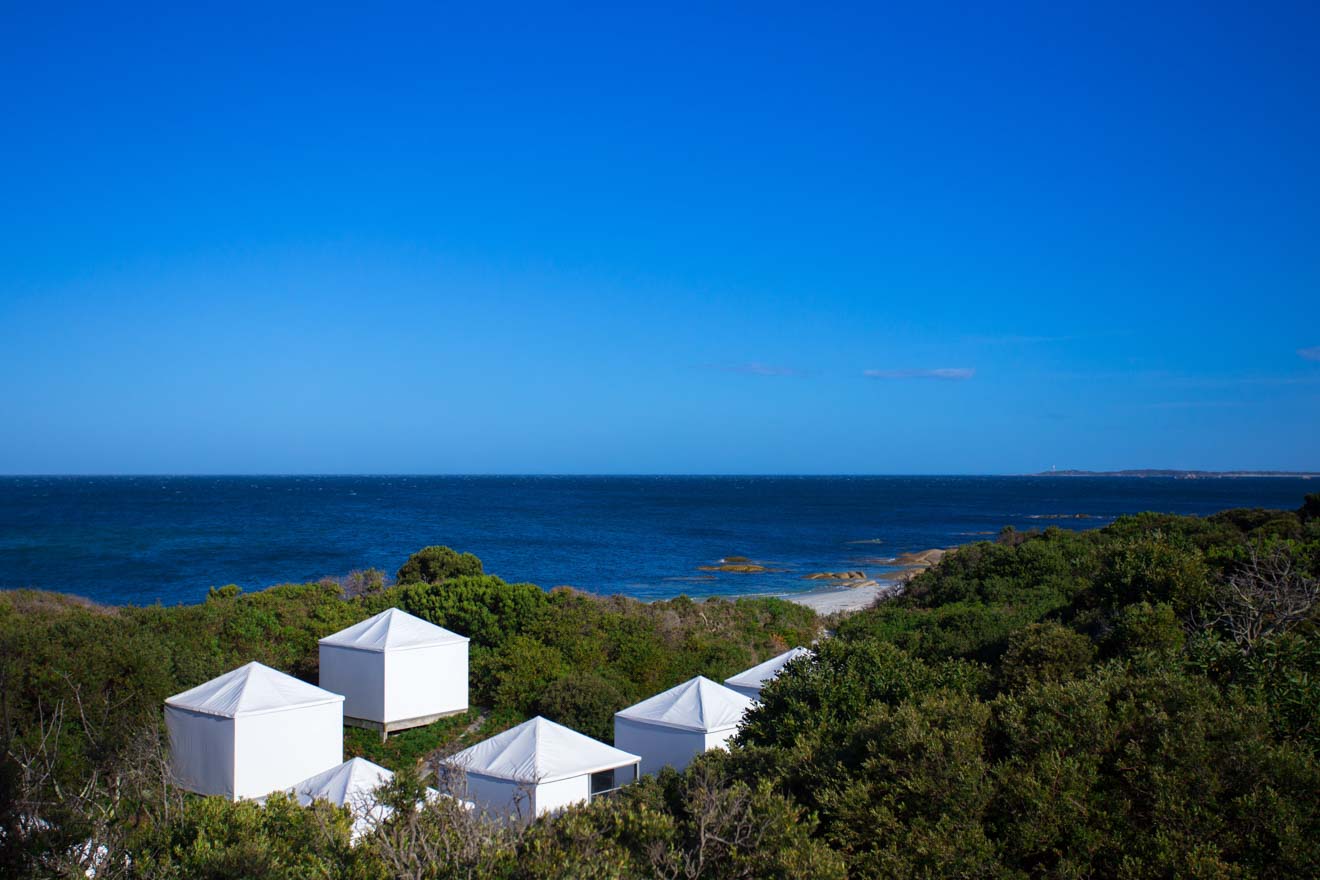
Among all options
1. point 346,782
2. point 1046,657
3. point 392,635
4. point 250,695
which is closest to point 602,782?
point 346,782

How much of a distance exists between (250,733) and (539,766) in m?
4.24

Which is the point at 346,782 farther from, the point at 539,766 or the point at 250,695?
the point at 250,695

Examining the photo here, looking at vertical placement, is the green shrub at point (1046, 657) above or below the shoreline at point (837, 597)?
above

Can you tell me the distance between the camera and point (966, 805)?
5961mm

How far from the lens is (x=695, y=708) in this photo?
13836 millimetres

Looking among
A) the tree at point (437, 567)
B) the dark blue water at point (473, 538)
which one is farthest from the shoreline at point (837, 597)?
the tree at point (437, 567)

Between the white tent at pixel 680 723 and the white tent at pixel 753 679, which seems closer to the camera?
A: the white tent at pixel 680 723

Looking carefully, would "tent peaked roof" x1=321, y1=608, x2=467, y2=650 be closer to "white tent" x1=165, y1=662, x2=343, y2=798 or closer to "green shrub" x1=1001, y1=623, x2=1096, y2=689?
"white tent" x1=165, y1=662, x2=343, y2=798

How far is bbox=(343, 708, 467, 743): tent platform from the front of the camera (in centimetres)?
1572

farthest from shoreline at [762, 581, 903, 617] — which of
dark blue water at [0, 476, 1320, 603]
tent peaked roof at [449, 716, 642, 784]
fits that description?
tent peaked roof at [449, 716, 642, 784]

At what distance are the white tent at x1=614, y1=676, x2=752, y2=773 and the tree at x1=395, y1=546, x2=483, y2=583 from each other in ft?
58.2

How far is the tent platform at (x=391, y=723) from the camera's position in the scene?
15.7 m

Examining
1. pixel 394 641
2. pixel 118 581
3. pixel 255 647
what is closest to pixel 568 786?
Result: pixel 394 641

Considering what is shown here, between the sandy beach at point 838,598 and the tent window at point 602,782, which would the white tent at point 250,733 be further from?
the sandy beach at point 838,598
